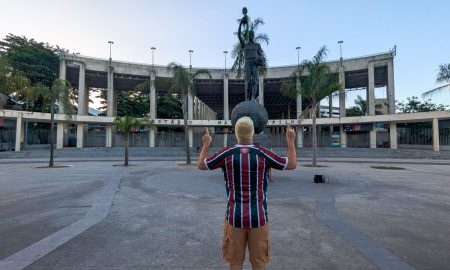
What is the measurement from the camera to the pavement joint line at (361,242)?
3720 millimetres

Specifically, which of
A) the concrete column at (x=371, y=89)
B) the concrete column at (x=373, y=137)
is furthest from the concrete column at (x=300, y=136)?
the concrete column at (x=371, y=89)

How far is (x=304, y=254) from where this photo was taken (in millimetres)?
4039

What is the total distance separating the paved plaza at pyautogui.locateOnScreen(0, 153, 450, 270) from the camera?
3842mm

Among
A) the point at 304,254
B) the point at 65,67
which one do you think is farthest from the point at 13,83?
the point at 65,67

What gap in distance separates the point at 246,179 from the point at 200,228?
3.29m

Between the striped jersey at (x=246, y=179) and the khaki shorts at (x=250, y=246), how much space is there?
0.21ft

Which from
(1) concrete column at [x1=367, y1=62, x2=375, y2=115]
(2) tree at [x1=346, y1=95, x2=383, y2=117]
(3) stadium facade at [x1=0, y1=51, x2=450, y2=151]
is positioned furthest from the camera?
(2) tree at [x1=346, y1=95, x2=383, y2=117]

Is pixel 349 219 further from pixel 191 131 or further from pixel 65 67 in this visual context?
pixel 65 67

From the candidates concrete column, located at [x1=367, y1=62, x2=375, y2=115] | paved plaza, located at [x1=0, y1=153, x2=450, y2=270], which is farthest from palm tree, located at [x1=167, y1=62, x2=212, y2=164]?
concrete column, located at [x1=367, y1=62, x2=375, y2=115]

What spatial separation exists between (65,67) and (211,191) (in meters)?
39.2

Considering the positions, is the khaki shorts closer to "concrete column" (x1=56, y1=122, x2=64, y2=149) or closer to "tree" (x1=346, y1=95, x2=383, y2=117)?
"concrete column" (x1=56, y1=122, x2=64, y2=149)

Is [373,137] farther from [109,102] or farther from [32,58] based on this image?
[32,58]

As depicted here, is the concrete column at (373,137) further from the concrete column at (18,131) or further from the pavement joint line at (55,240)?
the concrete column at (18,131)

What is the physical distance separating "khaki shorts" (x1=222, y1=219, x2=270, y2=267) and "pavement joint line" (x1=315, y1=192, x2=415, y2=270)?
7.61ft
